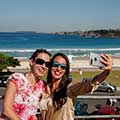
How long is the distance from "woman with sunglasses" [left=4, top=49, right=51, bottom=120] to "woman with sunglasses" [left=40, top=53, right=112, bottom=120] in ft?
0.22

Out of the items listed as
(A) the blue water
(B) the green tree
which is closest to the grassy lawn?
(B) the green tree

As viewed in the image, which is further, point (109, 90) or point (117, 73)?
point (117, 73)

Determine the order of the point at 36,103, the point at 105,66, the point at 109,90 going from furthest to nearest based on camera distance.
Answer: the point at 109,90, the point at 36,103, the point at 105,66

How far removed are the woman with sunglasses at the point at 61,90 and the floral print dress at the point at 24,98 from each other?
0.08 metres

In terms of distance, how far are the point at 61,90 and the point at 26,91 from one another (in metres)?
0.29

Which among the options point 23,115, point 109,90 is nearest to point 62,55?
point 23,115

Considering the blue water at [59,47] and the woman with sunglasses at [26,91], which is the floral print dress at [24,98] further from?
the blue water at [59,47]

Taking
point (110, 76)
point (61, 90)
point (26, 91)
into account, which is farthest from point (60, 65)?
point (110, 76)

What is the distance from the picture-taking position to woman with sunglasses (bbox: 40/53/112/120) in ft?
11.7

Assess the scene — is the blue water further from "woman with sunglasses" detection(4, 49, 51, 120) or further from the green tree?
the green tree

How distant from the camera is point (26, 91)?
3.62 metres

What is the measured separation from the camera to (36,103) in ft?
12.0

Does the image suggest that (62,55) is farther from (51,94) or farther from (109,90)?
(109,90)

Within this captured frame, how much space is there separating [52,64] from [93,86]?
436mm
